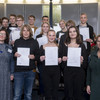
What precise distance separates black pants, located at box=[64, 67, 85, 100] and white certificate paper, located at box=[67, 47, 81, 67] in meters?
0.11

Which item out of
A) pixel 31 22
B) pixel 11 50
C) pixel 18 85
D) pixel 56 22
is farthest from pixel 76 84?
pixel 56 22

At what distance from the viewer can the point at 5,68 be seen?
4273 millimetres

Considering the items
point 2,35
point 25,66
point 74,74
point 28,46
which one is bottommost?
point 74,74

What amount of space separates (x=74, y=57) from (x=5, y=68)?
1.41m

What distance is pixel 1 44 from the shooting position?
429 centimetres

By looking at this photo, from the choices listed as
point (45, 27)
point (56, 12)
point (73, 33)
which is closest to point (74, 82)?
point (73, 33)

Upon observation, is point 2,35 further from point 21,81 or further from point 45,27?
point 45,27

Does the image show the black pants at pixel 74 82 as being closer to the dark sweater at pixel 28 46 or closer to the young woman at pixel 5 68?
the dark sweater at pixel 28 46

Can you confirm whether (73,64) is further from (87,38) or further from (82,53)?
(87,38)

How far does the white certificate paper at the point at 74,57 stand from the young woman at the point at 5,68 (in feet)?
3.96

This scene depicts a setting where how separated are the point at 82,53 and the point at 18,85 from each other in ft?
4.76

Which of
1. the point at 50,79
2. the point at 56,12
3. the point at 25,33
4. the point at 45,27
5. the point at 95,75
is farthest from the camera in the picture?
the point at 56,12

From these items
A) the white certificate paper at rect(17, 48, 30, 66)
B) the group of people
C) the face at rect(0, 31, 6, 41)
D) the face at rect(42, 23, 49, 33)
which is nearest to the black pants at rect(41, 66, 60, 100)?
the group of people

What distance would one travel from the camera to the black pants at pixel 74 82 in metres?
4.11
